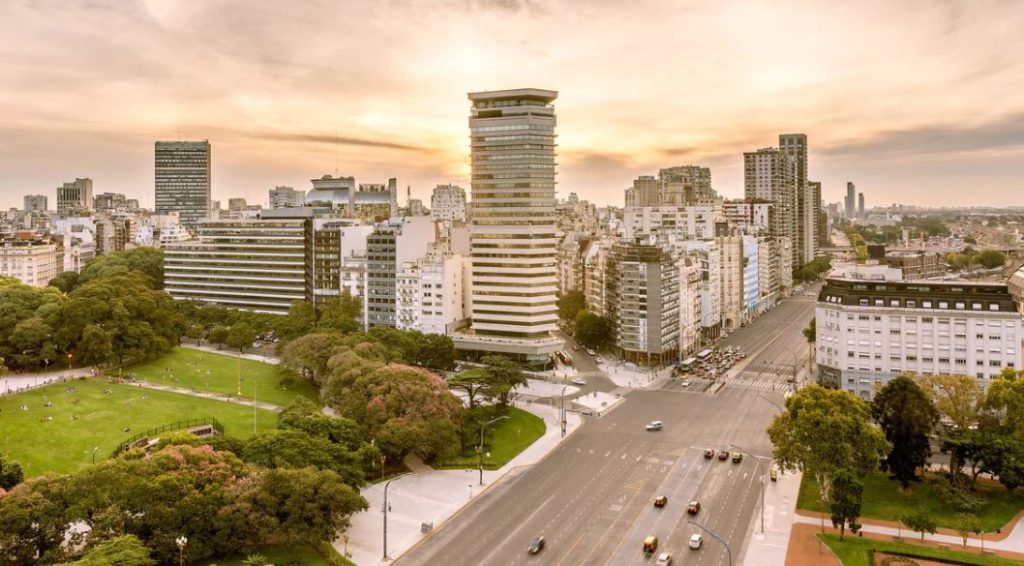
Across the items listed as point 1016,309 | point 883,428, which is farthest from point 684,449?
point 1016,309

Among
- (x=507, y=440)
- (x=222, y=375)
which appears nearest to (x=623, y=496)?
(x=507, y=440)

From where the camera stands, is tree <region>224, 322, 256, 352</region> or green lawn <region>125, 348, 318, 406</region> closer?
green lawn <region>125, 348, 318, 406</region>

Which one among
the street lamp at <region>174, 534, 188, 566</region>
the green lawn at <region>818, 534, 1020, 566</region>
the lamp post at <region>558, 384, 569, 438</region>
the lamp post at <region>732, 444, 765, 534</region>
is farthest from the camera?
the lamp post at <region>558, 384, 569, 438</region>

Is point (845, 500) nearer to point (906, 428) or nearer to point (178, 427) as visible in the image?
point (906, 428)

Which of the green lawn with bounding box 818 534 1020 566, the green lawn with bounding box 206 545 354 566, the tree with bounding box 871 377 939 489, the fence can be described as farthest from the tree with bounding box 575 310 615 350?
the green lawn with bounding box 206 545 354 566

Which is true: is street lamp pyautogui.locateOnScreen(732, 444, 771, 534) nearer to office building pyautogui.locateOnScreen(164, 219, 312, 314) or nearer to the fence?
the fence

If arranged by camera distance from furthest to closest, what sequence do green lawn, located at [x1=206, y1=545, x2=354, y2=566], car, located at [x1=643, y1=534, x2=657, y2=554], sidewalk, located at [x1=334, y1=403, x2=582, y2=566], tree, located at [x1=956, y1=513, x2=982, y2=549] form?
sidewalk, located at [x1=334, y1=403, x2=582, y2=566], tree, located at [x1=956, y1=513, x2=982, y2=549], car, located at [x1=643, y1=534, x2=657, y2=554], green lawn, located at [x1=206, y1=545, x2=354, y2=566]

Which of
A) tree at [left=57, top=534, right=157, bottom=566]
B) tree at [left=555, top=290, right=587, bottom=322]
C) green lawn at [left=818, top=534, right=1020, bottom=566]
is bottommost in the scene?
green lawn at [left=818, top=534, right=1020, bottom=566]

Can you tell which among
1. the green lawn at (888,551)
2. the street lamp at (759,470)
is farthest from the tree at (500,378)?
the green lawn at (888,551)
